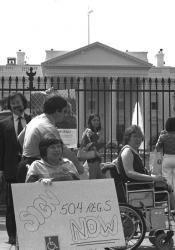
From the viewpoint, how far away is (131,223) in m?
5.74

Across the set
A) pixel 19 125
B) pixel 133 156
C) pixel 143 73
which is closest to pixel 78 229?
pixel 133 156

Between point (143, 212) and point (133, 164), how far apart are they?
56cm

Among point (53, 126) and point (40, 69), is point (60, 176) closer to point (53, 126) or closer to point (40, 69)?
point (53, 126)

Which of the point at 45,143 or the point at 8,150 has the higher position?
the point at 45,143

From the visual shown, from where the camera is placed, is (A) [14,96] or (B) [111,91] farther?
(B) [111,91]

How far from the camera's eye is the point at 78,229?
4.77m

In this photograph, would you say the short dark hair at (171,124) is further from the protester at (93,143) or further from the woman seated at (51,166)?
the woman seated at (51,166)

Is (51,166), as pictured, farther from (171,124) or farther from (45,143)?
(171,124)

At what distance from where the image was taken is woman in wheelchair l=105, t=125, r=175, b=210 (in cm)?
600

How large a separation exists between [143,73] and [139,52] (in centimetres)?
680

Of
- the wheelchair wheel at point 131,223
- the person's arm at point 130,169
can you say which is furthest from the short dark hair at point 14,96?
the wheelchair wheel at point 131,223

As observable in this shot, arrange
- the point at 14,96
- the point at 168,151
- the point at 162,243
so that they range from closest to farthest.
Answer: the point at 162,243 → the point at 14,96 → the point at 168,151

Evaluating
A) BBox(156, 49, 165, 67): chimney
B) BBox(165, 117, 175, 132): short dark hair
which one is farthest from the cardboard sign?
BBox(156, 49, 165, 67): chimney

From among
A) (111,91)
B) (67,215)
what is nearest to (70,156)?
(67,215)
